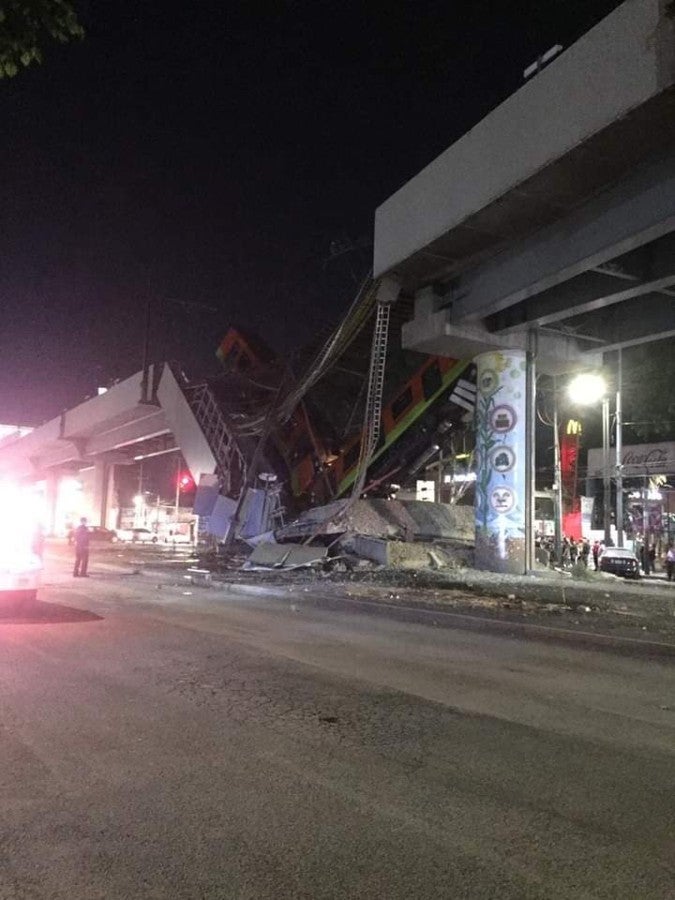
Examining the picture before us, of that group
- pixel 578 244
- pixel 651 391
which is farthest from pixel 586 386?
pixel 651 391

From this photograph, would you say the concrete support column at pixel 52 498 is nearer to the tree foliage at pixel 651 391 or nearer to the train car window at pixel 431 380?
the tree foliage at pixel 651 391

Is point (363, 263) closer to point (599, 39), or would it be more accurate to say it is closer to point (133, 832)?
point (599, 39)

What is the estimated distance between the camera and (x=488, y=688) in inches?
306

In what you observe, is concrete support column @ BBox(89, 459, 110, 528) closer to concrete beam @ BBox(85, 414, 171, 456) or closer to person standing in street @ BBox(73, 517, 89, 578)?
concrete beam @ BBox(85, 414, 171, 456)

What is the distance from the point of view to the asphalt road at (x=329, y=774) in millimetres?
3617

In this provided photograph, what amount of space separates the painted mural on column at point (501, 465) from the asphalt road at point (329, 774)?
11633 mm

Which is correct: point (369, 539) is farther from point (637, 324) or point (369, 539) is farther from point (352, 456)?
point (637, 324)

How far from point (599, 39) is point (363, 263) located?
69.3 ft

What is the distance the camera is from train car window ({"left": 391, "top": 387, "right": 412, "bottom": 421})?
27141mm

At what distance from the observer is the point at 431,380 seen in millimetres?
26234

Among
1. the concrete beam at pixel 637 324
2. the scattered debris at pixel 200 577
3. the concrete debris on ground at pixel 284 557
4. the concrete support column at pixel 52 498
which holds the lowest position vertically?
the scattered debris at pixel 200 577

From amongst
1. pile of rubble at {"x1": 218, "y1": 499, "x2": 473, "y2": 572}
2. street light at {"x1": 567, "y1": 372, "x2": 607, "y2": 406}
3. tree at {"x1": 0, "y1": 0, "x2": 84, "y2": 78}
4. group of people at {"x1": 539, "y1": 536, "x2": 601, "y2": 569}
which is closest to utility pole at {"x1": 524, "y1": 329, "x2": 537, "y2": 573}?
pile of rubble at {"x1": 218, "y1": 499, "x2": 473, "y2": 572}

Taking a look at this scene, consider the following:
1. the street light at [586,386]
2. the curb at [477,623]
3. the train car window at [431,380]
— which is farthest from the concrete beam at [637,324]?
the curb at [477,623]

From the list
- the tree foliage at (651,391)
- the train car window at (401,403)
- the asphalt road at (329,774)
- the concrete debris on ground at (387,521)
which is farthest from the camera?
the tree foliage at (651,391)
